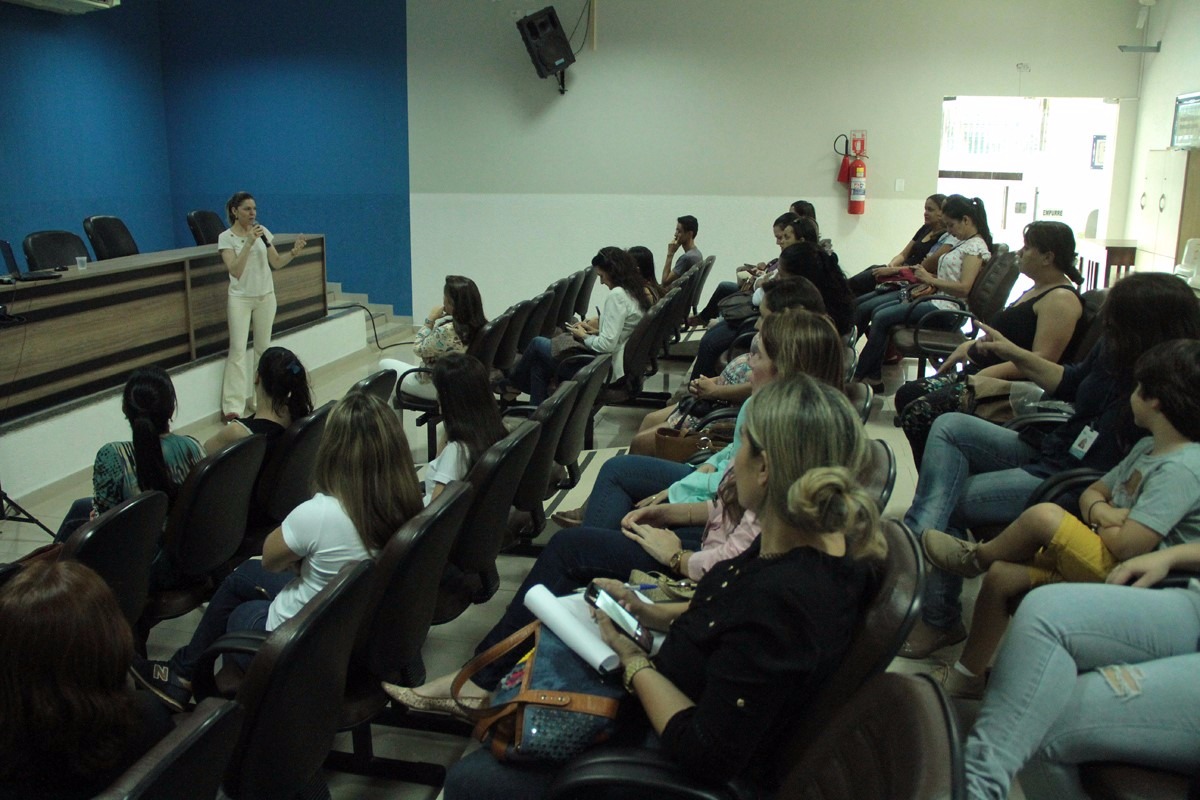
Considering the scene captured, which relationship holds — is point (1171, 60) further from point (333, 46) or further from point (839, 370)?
point (333, 46)

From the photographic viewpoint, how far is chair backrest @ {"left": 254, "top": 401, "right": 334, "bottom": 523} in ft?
9.95

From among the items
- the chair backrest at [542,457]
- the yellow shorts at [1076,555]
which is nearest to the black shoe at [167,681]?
the chair backrest at [542,457]

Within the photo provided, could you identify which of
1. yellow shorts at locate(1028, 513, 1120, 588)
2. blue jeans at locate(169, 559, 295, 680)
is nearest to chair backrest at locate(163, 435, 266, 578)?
blue jeans at locate(169, 559, 295, 680)

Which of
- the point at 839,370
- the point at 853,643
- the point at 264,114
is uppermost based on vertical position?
the point at 264,114

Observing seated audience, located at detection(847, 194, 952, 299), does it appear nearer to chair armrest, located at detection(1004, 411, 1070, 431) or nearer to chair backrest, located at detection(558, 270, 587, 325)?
chair backrest, located at detection(558, 270, 587, 325)

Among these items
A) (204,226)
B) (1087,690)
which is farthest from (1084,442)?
(204,226)

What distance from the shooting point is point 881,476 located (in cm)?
206

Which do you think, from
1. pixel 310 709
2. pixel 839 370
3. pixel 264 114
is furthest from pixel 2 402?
pixel 264 114

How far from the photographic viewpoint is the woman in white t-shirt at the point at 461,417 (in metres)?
2.81

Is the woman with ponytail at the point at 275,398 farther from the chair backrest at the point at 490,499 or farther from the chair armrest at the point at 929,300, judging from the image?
the chair armrest at the point at 929,300

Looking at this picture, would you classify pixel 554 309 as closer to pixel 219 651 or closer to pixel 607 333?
pixel 607 333

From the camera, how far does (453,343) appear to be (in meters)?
4.78

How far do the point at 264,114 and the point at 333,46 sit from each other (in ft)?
3.09

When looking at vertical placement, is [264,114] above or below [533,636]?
above
